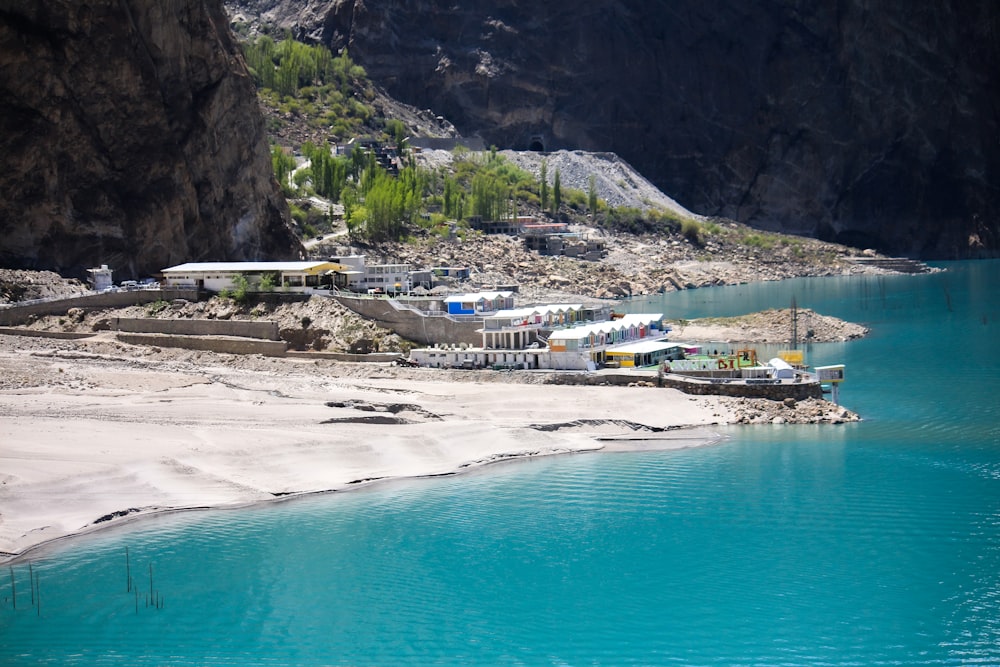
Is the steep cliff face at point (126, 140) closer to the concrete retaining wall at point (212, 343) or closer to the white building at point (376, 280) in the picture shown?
the concrete retaining wall at point (212, 343)

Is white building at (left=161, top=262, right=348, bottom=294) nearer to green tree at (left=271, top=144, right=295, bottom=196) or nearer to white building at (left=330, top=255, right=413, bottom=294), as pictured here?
white building at (left=330, top=255, right=413, bottom=294)

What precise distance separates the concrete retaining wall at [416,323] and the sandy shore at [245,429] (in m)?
4.61

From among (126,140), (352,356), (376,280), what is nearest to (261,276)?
(376,280)

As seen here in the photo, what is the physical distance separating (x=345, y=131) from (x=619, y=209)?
2999 centimetres

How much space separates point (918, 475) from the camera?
129 feet

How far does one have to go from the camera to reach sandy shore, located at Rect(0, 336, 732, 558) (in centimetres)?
3689

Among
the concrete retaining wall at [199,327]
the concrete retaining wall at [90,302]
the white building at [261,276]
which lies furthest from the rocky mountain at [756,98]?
the concrete retaining wall at [199,327]

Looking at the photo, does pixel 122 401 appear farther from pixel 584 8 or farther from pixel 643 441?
pixel 584 8

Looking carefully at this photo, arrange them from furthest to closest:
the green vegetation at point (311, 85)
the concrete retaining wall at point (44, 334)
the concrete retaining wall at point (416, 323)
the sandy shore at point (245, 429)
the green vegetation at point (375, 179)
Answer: the green vegetation at point (311, 85)
the green vegetation at point (375, 179)
the concrete retaining wall at point (44, 334)
the concrete retaining wall at point (416, 323)
the sandy shore at point (245, 429)

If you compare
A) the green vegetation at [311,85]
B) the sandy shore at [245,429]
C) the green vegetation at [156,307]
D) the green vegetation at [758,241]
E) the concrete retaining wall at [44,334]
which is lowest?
the sandy shore at [245,429]

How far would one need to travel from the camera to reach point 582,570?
105 ft

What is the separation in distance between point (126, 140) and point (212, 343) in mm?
18535

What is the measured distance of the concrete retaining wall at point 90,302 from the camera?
206 ft

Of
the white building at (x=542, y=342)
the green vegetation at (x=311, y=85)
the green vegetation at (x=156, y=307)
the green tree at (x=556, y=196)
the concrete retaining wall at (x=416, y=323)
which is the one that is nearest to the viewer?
the white building at (x=542, y=342)
